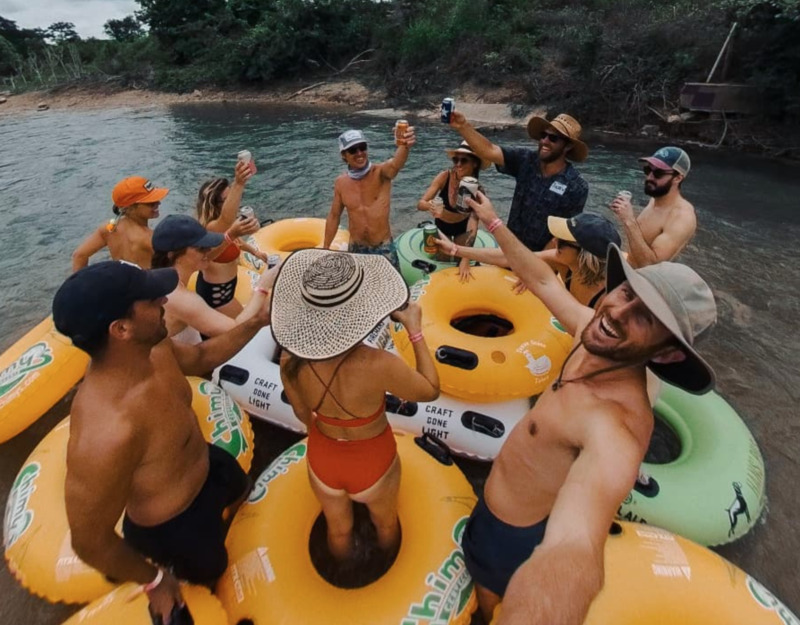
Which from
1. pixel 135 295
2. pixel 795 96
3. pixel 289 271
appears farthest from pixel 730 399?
pixel 795 96

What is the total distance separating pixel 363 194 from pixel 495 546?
137 inches

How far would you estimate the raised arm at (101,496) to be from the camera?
4.92ft

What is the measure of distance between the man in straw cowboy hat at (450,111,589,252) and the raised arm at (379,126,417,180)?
1.26 feet

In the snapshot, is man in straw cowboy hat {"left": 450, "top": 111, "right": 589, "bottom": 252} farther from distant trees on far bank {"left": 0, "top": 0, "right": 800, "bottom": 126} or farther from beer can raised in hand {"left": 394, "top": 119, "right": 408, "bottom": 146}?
distant trees on far bank {"left": 0, "top": 0, "right": 800, "bottom": 126}

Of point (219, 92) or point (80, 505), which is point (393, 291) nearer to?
point (80, 505)

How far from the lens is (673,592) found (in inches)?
73.9

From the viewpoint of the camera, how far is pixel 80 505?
59.0 inches

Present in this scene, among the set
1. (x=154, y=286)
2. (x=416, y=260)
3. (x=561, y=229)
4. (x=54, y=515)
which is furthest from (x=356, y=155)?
(x=54, y=515)

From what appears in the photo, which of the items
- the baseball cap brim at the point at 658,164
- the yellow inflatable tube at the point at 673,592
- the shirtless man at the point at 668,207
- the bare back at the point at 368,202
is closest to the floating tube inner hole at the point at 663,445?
the shirtless man at the point at 668,207

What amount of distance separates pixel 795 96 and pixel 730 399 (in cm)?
1021

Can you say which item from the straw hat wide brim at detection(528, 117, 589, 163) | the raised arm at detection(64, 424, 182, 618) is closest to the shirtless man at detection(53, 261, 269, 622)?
the raised arm at detection(64, 424, 182, 618)

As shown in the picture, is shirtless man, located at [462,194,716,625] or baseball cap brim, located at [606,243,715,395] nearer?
shirtless man, located at [462,194,716,625]

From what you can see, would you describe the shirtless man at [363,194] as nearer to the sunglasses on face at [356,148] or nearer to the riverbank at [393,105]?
the sunglasses on face at [356,148]

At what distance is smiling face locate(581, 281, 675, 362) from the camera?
1.46 metres
